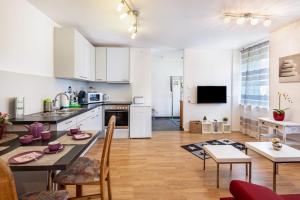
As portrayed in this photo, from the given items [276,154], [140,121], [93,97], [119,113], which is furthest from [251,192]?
[93,97]

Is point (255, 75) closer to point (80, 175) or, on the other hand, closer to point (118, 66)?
point (118, 66)

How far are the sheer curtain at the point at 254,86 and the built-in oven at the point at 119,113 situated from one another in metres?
3.32

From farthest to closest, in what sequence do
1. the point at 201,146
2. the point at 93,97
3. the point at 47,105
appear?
the point at 93,97 < the point at 201,146 < the point at 47,105

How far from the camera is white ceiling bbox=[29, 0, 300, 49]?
291 cm

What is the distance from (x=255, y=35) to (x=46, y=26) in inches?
167

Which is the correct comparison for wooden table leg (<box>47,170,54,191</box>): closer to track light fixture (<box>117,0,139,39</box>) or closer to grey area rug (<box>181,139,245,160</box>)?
track light fixture (<box>117,0,139,39</box>)

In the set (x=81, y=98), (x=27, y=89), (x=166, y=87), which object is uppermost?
(x=166, y=87)

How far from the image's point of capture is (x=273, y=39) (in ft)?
14.3

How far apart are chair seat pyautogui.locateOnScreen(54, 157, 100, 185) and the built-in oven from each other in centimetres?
328

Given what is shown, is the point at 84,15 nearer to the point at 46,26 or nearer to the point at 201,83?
the point at 46,26

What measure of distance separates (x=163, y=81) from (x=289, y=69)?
5551 millimetres

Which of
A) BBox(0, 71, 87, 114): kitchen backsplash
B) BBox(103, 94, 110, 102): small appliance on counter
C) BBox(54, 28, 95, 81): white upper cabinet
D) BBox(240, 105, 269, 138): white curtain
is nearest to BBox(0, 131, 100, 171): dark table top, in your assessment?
BBox(0, 71, 87, 114): kitchen backsplash

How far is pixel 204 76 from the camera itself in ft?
20.4

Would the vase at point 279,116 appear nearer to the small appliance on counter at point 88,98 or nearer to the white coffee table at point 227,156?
the white coffee table at point 227,156
